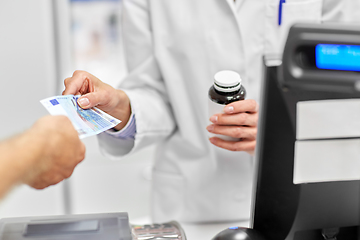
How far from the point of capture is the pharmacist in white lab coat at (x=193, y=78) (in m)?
0.96

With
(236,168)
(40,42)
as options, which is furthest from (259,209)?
(40,42)

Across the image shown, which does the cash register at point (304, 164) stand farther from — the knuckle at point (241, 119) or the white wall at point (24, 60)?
the white wall at point (24, 60)

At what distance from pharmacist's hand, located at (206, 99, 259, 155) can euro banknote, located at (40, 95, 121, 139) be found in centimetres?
20

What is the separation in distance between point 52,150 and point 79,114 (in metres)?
0.18

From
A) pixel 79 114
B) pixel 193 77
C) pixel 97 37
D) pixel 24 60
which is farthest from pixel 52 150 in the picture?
pixel 97 37

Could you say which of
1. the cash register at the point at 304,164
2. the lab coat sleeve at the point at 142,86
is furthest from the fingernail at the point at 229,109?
the lab coat sleeve at the point at 142,86

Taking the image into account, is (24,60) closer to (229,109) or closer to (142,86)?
(142,86)

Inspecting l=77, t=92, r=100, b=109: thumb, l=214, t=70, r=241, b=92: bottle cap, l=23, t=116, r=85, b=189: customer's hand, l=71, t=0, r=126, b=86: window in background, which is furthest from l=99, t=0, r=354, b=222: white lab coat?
l=71, t=0, r=126, b=86: window in background

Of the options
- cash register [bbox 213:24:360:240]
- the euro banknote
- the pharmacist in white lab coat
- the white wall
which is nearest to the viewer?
cash register [bbox 213:24:360:240]

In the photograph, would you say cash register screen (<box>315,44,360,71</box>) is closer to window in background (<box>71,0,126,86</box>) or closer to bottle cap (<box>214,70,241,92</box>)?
bottle cap (<box>214,70,241,92</box>)

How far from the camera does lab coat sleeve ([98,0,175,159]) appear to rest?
98 cm

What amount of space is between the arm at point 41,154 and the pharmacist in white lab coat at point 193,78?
346 millimetres

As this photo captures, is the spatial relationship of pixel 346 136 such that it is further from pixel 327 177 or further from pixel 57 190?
pixel 57 190

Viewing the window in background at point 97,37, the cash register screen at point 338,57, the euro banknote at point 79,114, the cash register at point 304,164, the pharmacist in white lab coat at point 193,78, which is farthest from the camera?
the window in background at point 97,37
